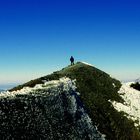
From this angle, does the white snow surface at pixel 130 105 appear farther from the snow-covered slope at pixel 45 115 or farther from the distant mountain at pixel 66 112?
the snow-covered slope at pixel 45 115

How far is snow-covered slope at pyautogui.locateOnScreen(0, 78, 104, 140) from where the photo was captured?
1302 inches

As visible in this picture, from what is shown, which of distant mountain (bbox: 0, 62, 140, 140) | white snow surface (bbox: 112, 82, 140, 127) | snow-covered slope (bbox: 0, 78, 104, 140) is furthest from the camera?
white snow surface (bbox: 112, 82, 140, 127)

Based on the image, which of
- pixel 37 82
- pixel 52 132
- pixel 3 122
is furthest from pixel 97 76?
pixel 3 122

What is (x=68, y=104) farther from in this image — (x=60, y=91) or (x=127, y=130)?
(x=127, y=130)

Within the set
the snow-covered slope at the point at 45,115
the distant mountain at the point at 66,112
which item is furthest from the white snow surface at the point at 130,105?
the snow-covered slope at the point at 45,115

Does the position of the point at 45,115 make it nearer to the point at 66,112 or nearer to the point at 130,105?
the point at 66,112

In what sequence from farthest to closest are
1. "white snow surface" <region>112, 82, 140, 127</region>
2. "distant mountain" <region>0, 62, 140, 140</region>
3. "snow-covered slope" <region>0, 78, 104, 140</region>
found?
"white snow surface" <region>112, 82, 140, 127</region>, "distant mountain" <region>0, 62, 140, 140</region>, "snow-covered slope" <region>0, 78, 104, 140</region>

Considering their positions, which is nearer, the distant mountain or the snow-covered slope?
the snow-covered slope

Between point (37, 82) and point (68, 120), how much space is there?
42.0 feet

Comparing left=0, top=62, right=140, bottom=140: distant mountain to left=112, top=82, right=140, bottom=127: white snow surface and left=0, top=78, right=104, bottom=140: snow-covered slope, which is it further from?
left=112, top=82, right=140, bottom=127: white snow surface

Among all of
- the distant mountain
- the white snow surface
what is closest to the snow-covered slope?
the distant mountain

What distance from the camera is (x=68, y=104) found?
43.0m

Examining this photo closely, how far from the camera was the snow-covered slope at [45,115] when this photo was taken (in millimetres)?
33062

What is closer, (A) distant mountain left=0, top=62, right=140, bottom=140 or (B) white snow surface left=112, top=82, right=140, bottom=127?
(A) distant mountain left=0, top=62, right=140, bottom=140
